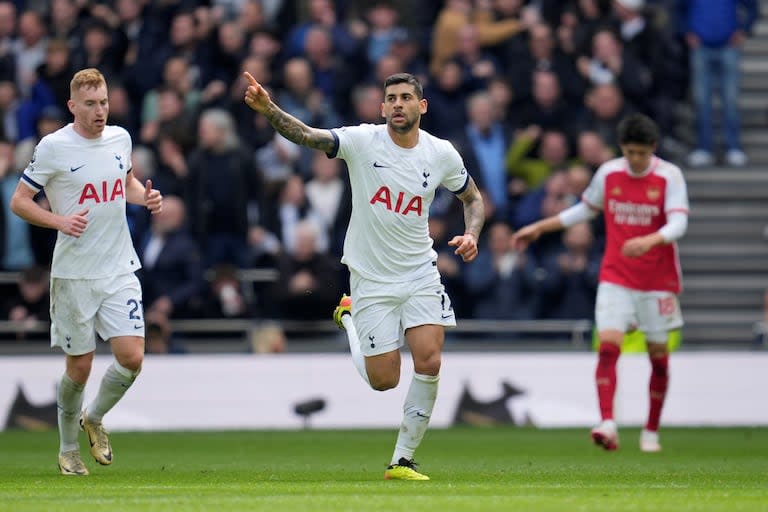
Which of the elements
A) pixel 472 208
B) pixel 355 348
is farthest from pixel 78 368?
pixel 472 208

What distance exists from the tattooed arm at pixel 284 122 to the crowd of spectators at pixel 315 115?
8373 millimetres

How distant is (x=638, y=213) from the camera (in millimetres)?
16547

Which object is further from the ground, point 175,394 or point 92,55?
point 92,55

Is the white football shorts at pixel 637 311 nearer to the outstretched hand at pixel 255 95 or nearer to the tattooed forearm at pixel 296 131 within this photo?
the tattooed forearm at pixel 296 131

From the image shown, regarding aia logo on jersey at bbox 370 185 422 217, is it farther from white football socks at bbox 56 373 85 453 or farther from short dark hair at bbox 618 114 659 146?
short dark hair at bbox 618 114 659 146

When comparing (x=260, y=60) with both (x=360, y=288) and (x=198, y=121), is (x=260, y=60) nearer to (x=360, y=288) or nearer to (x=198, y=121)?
(x=198, y=121)

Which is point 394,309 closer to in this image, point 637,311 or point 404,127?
point 404,127

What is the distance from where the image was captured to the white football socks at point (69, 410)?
13.6 m

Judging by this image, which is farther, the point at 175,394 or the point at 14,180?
the point at 14,180

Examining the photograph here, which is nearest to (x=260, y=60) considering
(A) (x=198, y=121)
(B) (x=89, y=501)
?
(A) (x=198, y=121)

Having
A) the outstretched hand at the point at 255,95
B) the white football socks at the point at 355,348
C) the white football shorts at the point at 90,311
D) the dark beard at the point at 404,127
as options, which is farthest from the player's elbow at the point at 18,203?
the dark beard at the point at 404,127

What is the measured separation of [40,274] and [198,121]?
298cm

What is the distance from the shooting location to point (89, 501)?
422 inches

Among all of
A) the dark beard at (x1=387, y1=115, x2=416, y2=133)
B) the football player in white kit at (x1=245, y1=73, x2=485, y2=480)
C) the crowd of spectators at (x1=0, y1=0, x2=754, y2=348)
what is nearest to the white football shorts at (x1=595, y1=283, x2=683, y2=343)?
the football player in white kit at (x1=245, y1=73, x2=485, y2=480)
